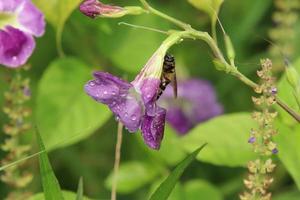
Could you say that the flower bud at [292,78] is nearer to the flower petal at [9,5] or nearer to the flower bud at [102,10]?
the flower bud at [102,10]

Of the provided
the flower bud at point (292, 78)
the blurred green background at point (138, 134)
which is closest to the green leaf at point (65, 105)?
the blurred green background at point (138, 134)

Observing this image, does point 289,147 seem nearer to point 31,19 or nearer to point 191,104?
point 31,19

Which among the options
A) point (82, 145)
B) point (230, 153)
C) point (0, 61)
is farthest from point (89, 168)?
point (0, 61)

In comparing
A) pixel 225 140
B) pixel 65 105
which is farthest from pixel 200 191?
pixel 65 105

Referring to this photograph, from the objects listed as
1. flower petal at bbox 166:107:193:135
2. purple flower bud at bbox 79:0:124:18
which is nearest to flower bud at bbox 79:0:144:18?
purple flower bud at bbox 79:0:124:18

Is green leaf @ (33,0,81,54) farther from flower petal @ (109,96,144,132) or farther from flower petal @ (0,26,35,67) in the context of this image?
flower petal @ (109,96,144,132)
